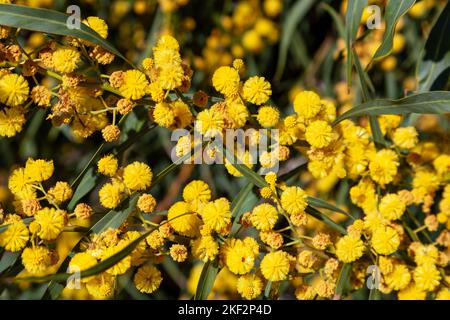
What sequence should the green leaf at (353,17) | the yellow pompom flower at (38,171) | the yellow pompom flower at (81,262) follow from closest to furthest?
the yellow pompom flower at (81,262) → the yellow pompom flower at (38,171) → the green leaf at (353,17)

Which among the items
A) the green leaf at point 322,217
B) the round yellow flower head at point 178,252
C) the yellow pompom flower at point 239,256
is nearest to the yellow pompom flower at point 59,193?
the round yellow flower head at point 178,252

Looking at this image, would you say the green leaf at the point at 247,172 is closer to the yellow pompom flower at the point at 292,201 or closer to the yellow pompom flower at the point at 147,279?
the yellow pompom flower at the point at 292,201

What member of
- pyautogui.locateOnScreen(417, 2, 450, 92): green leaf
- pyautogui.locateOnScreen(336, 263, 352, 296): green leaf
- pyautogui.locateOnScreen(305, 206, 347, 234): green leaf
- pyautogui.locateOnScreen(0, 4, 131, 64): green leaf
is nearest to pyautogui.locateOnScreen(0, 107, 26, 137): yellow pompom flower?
pyautogui.locateOnScreen(0, 4, 131, 64): green leaf

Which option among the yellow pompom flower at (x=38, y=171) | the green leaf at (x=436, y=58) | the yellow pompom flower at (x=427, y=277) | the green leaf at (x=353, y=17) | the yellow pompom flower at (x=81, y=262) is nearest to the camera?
the yellow pompom flower at (x=81, y=262)

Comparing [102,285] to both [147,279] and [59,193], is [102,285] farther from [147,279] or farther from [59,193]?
[59,193]

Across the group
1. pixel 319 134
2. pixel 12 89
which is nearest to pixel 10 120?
pixel 12 89

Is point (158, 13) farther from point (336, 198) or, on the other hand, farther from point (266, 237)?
point (266, 237)
